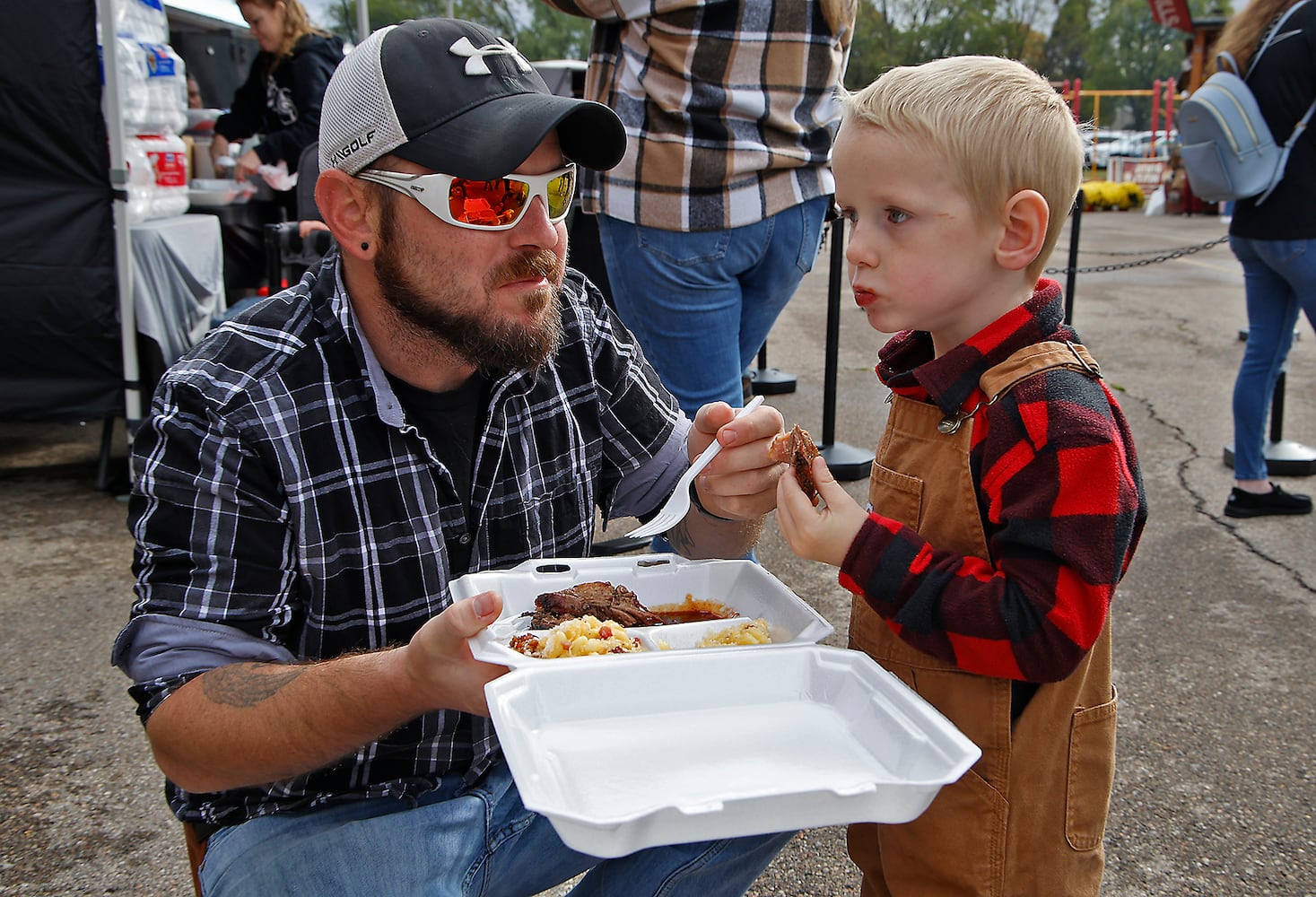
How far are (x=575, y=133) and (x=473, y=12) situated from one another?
4578 centimetres

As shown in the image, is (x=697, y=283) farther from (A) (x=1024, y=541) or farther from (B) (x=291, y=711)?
(B) (x=291, y=711)

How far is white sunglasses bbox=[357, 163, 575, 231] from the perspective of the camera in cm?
184

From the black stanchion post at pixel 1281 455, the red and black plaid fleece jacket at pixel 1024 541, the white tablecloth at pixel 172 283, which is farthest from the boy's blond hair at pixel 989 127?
the black stanchion post at pixel 1281 455

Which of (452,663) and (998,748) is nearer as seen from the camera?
(452,663)

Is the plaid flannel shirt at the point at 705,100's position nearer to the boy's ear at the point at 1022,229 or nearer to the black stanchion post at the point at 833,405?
the boy's ear at the point at 1022,229

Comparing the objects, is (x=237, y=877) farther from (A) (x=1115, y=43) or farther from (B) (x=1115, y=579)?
(A) (x=1115, y=43)

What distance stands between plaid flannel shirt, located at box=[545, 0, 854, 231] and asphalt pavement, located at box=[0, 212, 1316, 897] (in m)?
1.59

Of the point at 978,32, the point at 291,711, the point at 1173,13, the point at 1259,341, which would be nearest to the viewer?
the point at 291,711

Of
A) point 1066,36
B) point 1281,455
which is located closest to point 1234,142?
point 1281,455

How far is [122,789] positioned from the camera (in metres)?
2.82

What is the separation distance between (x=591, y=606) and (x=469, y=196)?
75cm

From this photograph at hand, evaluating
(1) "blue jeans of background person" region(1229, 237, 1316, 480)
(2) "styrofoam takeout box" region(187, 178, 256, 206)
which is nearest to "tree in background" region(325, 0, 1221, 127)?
(2) "styrofoam takeout box" region(187, 178, 256, 206)

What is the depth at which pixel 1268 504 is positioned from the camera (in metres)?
4.75

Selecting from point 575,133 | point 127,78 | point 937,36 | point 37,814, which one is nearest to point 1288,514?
point 575,133
